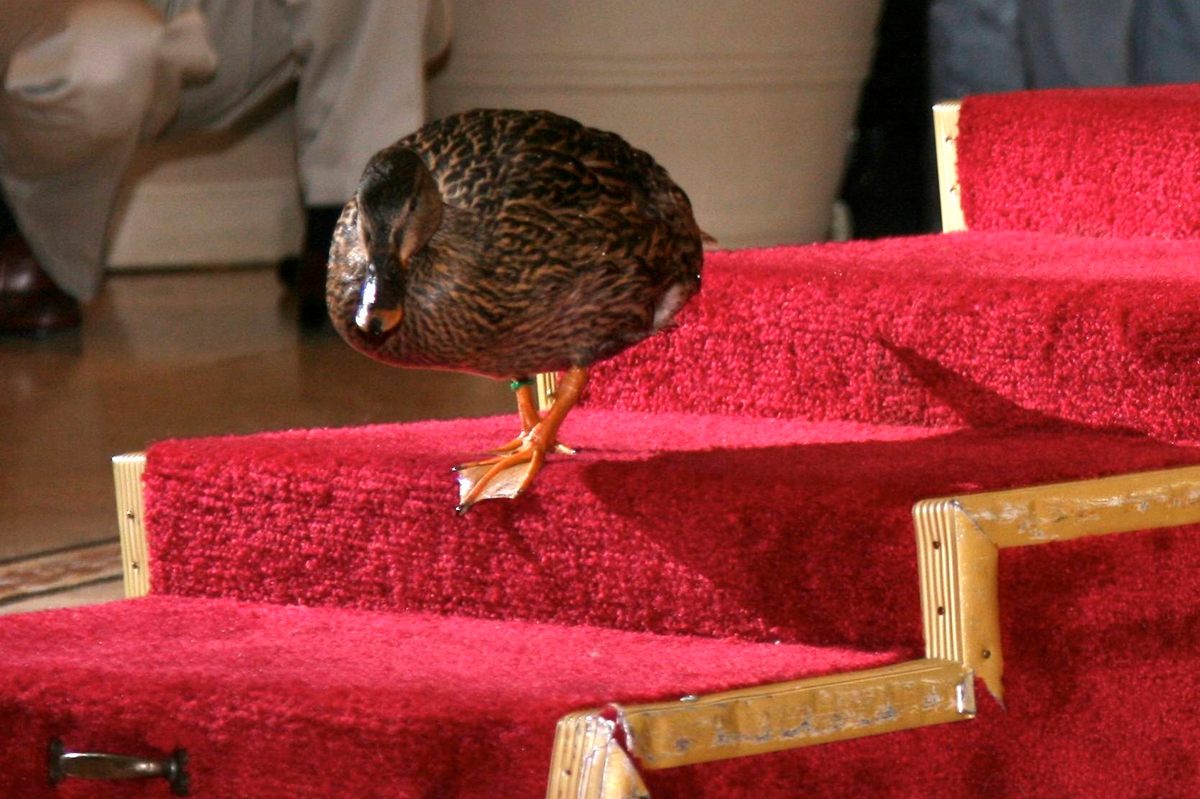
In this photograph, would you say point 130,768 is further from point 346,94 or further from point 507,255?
point 346,94

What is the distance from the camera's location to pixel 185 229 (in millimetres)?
4938

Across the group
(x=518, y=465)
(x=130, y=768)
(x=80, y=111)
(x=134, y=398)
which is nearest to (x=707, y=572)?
(x=518, y=465)

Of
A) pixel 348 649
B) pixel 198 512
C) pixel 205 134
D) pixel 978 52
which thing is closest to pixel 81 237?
pixel 205 134

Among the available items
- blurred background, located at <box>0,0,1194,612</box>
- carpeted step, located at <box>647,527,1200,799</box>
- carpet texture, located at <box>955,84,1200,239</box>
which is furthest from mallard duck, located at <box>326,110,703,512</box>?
blurred background, located at <box>0,0,1194,612</box>

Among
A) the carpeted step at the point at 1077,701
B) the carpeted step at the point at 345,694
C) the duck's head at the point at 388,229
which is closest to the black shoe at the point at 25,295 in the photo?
the carpeted step at the point at 345,694

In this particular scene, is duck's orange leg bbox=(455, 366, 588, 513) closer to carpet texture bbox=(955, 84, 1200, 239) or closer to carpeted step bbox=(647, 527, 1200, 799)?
carpeted step bbox=(647, 527, 1200, 799)

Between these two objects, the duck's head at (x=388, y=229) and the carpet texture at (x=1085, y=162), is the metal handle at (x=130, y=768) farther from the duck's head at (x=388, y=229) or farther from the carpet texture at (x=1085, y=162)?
the carpet texture at (x=1085, y=162)

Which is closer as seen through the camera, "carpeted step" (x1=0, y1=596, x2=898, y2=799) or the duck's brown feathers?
"carpeted step" (x1=0, y1=596, x2=898, y2=799)

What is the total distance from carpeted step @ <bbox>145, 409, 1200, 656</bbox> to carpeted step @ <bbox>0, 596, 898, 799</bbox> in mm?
32

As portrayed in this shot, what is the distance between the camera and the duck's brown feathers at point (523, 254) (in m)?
1.45

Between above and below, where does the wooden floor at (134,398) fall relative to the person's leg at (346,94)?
below

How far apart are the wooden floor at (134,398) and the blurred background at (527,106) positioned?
0.03 ft

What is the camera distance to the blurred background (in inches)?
132

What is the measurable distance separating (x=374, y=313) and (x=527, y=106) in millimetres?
3090
